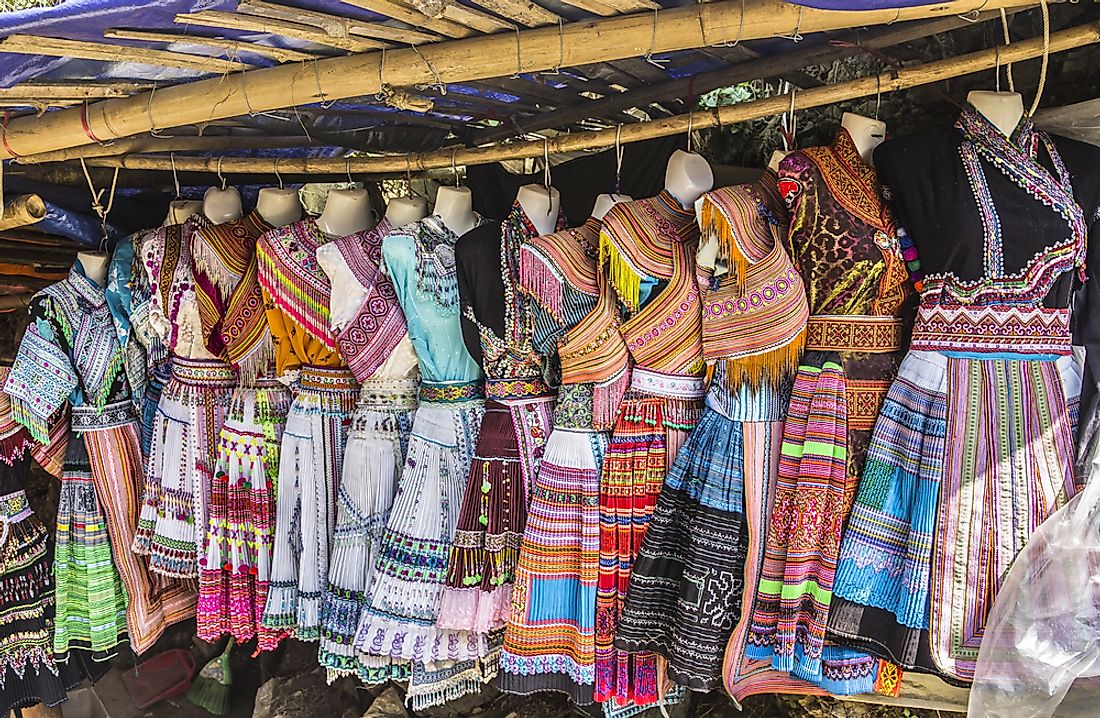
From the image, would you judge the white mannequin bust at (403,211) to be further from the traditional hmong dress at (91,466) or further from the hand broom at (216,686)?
the hand broom at (216,686)

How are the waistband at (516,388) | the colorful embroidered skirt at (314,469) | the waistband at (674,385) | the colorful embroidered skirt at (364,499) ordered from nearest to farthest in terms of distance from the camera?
the waistband at (674,385)
the waistband at (516,388)
the colorful embroidered skirt at (364,499)
the colorful embroidered skirt at (314,469)

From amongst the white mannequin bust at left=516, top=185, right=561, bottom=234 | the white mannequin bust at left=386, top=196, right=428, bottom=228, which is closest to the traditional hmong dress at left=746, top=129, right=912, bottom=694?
the white mannequin bust at left=516, top=185, right=561, bottom=234

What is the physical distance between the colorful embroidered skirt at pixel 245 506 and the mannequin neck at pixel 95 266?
0.70m

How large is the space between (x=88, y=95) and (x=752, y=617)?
2.10 m

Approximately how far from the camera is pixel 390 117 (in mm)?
3105

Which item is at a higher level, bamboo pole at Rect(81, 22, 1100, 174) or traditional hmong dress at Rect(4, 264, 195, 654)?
bamboo pole at Rect(81, 22, 1100, 174)

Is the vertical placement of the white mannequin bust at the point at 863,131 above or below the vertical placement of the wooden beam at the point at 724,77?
below

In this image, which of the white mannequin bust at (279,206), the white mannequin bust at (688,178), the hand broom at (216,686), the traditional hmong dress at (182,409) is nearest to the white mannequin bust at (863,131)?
the white mannequin bust at (688,178)

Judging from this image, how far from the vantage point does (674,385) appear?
2422 mm

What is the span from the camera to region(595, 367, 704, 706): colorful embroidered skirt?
2445mm

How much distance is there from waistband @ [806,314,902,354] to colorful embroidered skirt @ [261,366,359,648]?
1.46 meters

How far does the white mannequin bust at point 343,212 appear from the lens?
2.98 metres

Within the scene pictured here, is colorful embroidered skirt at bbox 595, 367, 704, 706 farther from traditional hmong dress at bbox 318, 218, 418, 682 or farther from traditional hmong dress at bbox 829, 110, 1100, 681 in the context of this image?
traditional hmong dress at bbox 318, 218, 418, 682

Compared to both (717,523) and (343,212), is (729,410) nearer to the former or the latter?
(717,523)
